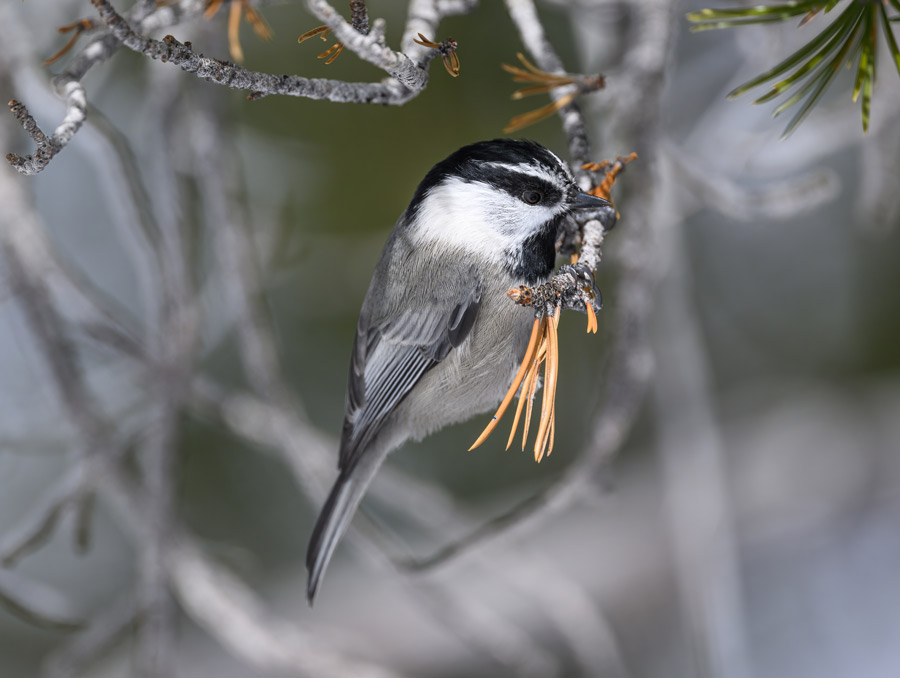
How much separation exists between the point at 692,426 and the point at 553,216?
1318 mm

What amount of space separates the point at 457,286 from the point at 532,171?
0.17m

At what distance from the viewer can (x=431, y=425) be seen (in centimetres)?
105

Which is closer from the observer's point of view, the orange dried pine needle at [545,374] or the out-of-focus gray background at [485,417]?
the orange dried pine needle at [545,374]

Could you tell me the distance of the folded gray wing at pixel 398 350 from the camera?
3.21 ft

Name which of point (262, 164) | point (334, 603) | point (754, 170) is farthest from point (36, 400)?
point (754, 170)

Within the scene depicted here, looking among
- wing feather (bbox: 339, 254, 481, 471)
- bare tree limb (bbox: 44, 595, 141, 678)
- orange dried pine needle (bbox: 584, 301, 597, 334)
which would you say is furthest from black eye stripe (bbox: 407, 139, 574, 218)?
bare tree limb (bbox: 44, 595, 141, 678)

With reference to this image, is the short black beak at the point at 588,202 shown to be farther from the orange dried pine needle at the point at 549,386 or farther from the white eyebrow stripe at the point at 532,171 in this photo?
the orange dried pine needle at the point at 549,386

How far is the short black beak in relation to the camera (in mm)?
873

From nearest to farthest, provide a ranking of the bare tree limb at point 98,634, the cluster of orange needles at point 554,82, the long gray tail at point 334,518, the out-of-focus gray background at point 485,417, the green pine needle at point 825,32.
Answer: the green pine needle at point 825,32
the cluster of orange needles at point 554,82
the long gray tail at point 334,518
the bare tree limb at point 98,634
the out-of-focus gray background at point 485,417

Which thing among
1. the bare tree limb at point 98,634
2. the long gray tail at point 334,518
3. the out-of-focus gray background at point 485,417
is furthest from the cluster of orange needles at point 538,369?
the bare tree limb at point 98,634

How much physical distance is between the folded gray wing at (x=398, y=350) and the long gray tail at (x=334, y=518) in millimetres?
28

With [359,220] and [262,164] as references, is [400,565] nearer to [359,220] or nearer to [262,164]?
[359,220]

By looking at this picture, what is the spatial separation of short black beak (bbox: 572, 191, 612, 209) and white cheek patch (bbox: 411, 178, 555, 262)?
0.19ft

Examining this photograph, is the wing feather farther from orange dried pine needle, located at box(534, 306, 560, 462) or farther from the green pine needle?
the green pine needle
